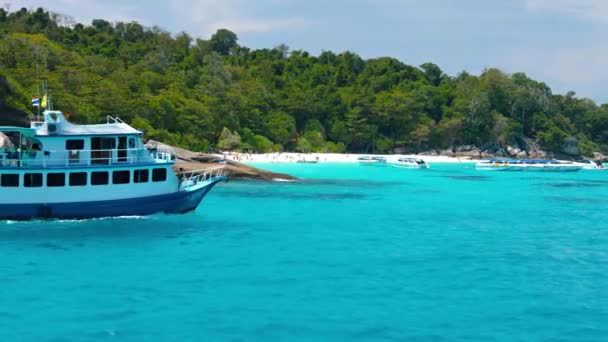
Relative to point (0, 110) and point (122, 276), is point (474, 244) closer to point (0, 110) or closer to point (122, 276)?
point (122, 276)

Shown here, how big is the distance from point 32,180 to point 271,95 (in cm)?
10194

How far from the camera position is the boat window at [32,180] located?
3466 centimetres

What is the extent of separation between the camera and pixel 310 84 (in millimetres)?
152000

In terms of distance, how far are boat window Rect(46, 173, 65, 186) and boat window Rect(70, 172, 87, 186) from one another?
0.45m

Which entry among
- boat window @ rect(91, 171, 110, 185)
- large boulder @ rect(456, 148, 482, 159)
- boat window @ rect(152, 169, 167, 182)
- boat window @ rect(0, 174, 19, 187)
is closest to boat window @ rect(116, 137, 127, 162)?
boat window @ rect(91, 171, 110, 185)

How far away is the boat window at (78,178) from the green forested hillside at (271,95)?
45901mm

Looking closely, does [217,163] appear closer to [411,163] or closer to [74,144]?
[74,144]

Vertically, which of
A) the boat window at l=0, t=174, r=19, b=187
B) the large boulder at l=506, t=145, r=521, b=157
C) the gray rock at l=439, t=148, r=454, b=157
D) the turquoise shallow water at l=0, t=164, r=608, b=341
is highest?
the large boulder at l=506, t=145, r=521, b=157

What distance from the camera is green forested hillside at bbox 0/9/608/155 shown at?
3819 inches

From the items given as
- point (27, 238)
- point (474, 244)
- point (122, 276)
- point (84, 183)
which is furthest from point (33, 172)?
point (474, 244)

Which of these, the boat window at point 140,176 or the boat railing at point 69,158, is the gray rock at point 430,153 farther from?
the boat railing at point 69,158

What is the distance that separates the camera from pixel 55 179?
1378 inches

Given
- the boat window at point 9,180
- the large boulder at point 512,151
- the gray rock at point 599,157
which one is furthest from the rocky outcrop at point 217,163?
the gray rock at point 599,157

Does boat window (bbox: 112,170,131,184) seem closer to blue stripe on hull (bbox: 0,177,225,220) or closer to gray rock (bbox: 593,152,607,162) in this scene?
blue stripe on hull (bbox: 0,177,225,220)
